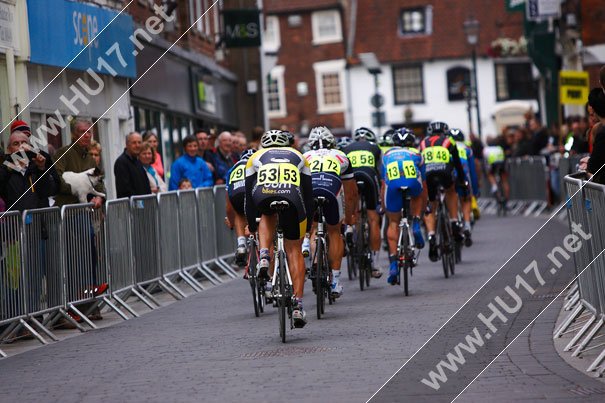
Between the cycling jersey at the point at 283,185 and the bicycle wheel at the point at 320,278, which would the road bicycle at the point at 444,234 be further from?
the cycling jersey at the point at 283,185

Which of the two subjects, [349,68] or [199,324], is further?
[349,68]

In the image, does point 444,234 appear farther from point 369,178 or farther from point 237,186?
point 237,186

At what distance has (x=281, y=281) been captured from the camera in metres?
13.3

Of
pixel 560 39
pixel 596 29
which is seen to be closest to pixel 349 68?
pixel 560 39

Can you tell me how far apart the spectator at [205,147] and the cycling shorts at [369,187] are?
4991 millimetres

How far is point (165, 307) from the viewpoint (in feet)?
60.6

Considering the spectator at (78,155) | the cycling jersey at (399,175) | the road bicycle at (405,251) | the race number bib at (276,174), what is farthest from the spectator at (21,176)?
the cycling jersey at (399,175)

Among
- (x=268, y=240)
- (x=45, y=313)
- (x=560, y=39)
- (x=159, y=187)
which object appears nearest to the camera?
(x=268, y=240)

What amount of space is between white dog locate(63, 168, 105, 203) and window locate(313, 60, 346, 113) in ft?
206

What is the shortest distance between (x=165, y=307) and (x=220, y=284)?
11.4 ft

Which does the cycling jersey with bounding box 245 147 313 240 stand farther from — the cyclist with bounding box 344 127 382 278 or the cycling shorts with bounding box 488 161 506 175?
the cycling shorts with bounding box 488 161 506 175

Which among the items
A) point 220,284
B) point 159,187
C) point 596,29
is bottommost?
point 220,284

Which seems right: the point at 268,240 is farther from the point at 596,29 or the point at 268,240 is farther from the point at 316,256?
the point at 596,29

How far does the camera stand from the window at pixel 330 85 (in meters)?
80.4
